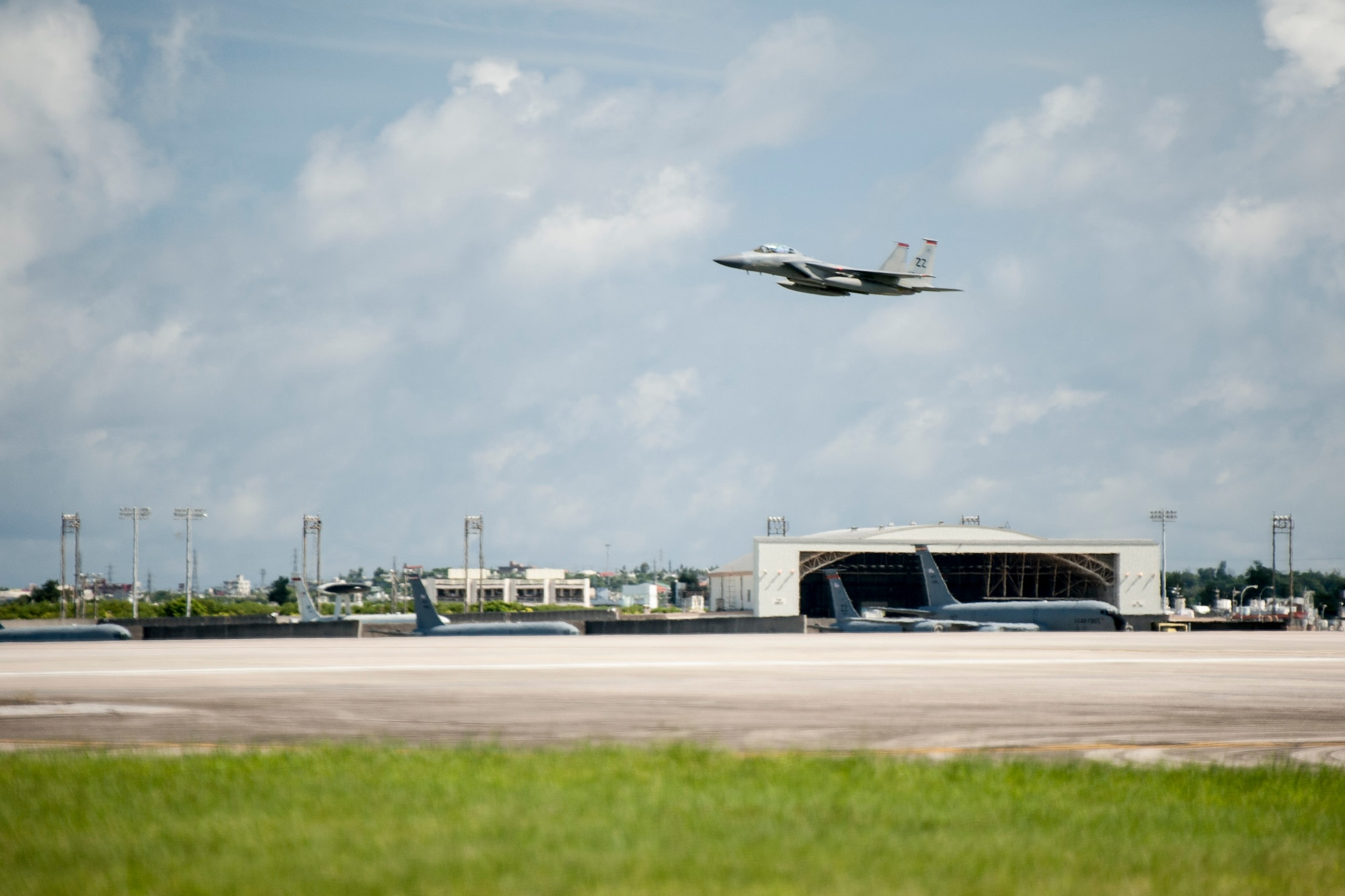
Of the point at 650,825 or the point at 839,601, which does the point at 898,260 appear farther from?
the point at 650,825

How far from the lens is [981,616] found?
72.6m

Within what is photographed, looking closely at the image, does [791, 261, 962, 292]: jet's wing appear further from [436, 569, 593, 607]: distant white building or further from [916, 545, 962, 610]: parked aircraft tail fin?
[436, 569, 593, 607]: distant white building

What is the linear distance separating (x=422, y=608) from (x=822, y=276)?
27.2 metres

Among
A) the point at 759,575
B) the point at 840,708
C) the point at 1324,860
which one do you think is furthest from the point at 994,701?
the point at 759,575

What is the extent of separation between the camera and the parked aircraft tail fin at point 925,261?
6153 centimetres

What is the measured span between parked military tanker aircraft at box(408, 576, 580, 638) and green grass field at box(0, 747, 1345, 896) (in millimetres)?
48580

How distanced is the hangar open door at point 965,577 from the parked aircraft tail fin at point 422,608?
152ft

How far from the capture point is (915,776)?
30.7 ft

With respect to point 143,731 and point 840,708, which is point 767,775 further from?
point 143,731

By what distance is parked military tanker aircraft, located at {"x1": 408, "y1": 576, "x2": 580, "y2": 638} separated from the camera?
5853 cm

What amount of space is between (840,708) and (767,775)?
634cm

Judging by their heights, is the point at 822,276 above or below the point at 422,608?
above

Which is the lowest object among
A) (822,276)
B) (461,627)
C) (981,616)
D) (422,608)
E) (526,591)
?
(526,591)

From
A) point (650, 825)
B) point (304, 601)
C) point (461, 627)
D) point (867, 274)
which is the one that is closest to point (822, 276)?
point (867, 274)
